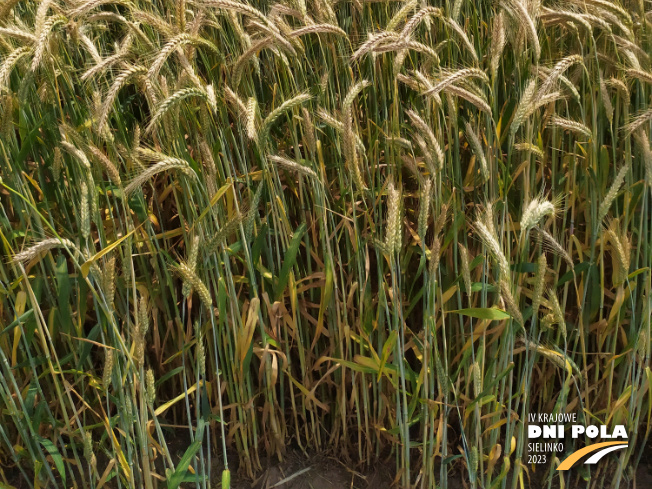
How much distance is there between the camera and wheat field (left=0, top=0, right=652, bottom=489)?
1512mm

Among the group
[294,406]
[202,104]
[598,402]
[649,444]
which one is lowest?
[649,444]

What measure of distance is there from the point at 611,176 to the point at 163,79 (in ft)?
4.34

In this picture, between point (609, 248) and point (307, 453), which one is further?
point (307, 453)

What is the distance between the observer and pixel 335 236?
5.97ft

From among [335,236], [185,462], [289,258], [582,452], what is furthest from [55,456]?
[582,452]

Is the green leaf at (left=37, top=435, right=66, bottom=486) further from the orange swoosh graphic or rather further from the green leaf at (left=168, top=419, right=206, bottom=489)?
the orange swoosh graphic

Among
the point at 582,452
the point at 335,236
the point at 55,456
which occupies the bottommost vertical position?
the point at 582,452

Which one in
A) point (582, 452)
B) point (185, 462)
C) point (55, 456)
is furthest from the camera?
point (582, 452)

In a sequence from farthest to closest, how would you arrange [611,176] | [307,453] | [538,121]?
[307,453] → [611,176] → [538,121]

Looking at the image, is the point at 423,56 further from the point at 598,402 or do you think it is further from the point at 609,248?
the point at 598,402

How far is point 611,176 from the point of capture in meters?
1.88

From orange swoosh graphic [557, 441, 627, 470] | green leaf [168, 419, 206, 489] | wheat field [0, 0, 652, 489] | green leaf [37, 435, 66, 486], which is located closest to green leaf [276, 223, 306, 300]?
wheat field [0, 0, 652, 489]

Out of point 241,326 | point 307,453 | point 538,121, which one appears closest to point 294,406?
point 307,453

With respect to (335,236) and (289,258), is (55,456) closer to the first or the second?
(289,258)
